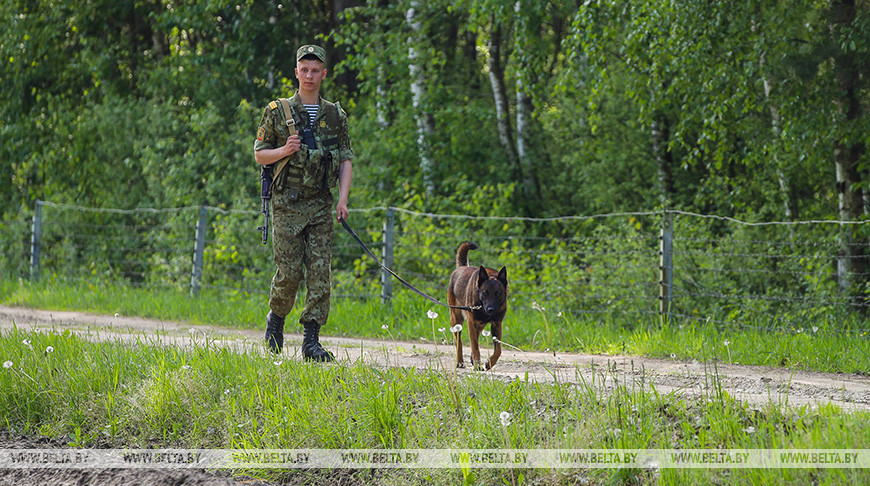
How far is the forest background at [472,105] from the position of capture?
34.6ft

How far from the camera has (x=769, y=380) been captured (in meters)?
5.92

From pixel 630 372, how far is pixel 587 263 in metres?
6.63

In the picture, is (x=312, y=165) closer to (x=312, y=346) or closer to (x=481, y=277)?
(x=312, y=346)

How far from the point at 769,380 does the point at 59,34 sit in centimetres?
1919

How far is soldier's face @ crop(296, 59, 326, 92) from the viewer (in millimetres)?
6449

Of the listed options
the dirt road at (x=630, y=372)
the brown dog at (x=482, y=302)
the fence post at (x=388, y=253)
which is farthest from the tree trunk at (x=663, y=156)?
the brown dog at (x=482, y=302)

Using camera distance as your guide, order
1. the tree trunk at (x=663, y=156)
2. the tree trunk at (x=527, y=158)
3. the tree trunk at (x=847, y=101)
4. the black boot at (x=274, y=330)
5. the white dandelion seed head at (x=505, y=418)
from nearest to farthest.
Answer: the white dandelion seed head at (x=505, y=418), the black boot at (x=274, y=330), the tree trunk at (x=847, y=101), the tree trunk at (x=663, y=156), the tree trunk at (x=527, y=158)

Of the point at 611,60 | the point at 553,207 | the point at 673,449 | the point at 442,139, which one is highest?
the point at 611,60

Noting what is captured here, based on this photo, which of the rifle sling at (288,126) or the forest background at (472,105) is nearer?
the rifle sling at (288,126)

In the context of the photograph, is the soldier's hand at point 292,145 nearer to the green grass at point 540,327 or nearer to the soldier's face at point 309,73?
the soldier's face at point 309,73

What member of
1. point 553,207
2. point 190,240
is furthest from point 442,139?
point 190,240

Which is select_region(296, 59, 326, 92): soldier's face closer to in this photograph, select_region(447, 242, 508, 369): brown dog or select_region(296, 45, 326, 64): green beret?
select_region(296, 45, 326, 64): green beret

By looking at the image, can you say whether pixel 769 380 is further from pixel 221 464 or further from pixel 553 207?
pixel 553 207

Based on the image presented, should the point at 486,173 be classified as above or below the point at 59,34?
below
